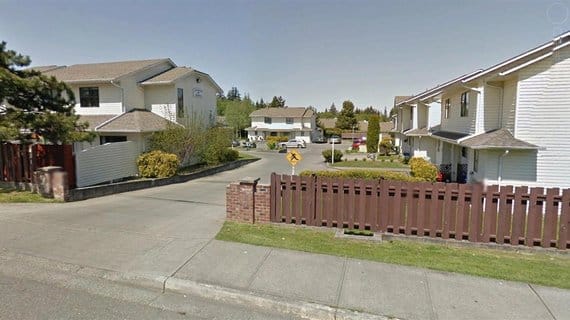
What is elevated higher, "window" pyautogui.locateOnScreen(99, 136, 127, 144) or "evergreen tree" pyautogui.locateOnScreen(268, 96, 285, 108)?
"evergreen tree" pyautogui.locateOnScreen(268, 96, 285, 108)

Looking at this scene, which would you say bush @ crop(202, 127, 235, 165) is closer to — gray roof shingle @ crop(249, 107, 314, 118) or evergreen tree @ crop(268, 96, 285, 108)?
gray roof shingle @ crop(249, 107, 314, 118)

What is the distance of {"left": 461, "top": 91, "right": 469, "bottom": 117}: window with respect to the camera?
1495 centimetres

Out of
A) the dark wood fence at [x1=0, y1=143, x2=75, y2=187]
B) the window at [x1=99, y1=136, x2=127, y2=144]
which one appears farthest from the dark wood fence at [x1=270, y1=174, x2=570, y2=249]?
the window at [x1=99, y1=136, x2=127, y2=144]

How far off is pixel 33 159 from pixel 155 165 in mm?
4937

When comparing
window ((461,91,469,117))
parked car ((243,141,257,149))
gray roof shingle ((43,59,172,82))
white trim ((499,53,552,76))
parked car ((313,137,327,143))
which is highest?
gray roof shingle ((43,59,172,82))

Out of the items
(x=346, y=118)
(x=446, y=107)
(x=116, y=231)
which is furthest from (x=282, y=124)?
(x=116, y=231)

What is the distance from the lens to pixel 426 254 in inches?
233

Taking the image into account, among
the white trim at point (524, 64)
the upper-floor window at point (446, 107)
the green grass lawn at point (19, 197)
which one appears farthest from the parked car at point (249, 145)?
the white trim at point (524, 64)

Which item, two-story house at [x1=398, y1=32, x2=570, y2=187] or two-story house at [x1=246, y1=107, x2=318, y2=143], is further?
two-story house at [x1=246, y1=107, x2=318, y2=143]

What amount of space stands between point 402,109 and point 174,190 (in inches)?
1021

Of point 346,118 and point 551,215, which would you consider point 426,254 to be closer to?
point 551,215

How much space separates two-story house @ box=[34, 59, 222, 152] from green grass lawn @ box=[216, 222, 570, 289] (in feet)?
43.0

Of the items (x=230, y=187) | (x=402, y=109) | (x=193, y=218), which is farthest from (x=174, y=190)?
(x=402, y=109)

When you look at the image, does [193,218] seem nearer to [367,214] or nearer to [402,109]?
[367,214]
